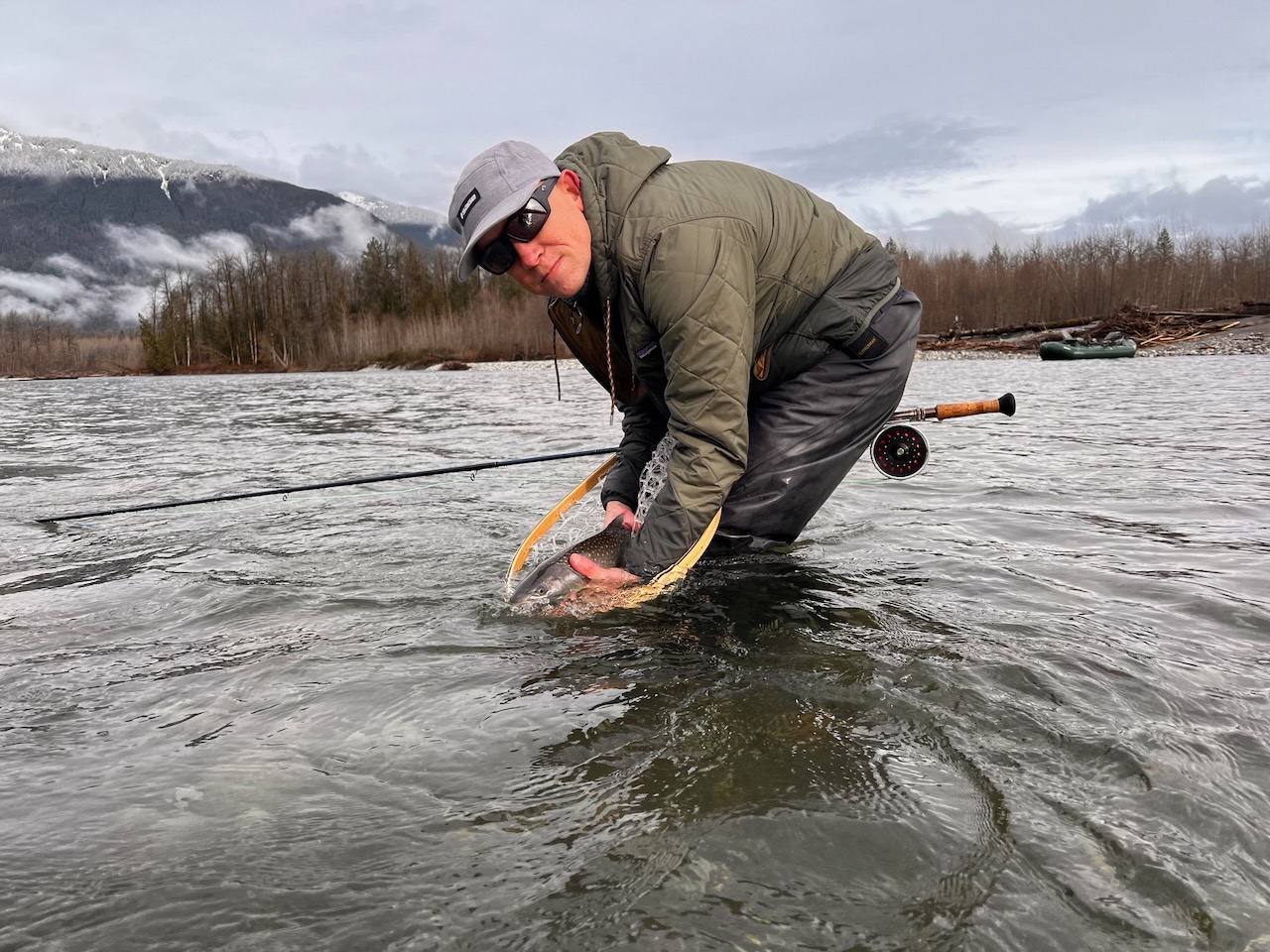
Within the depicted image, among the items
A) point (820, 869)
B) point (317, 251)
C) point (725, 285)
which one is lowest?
point (820, 869)

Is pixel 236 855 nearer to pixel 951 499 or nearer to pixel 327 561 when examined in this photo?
pixel 327 561

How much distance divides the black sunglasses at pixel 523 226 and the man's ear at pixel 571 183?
5 cm

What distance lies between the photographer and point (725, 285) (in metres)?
2.85

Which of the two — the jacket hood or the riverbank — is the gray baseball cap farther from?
the riverbank

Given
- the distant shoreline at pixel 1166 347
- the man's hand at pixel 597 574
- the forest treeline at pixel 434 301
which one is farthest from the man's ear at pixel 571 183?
the forest treeline at pixel 434 301

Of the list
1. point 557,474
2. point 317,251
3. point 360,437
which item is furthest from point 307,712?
point 317,251

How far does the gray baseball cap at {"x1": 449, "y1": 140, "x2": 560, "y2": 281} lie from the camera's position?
2729 millimetres

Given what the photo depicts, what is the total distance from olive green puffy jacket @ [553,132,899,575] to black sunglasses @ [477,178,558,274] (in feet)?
0.53

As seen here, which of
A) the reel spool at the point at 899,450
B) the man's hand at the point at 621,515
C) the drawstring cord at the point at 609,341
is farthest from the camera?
the reel spool at the point at 899,450

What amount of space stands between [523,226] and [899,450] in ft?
8.28

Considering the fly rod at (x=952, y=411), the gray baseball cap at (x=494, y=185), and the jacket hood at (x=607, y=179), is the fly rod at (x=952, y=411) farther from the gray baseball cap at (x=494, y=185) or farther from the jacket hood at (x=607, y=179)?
the gray baseball cap at (x=494, y=185)

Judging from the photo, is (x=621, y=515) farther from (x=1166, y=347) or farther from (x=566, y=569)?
(x=1166, y=347)

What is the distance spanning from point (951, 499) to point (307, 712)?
4715 millimetres

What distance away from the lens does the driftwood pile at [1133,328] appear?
1422 inches
